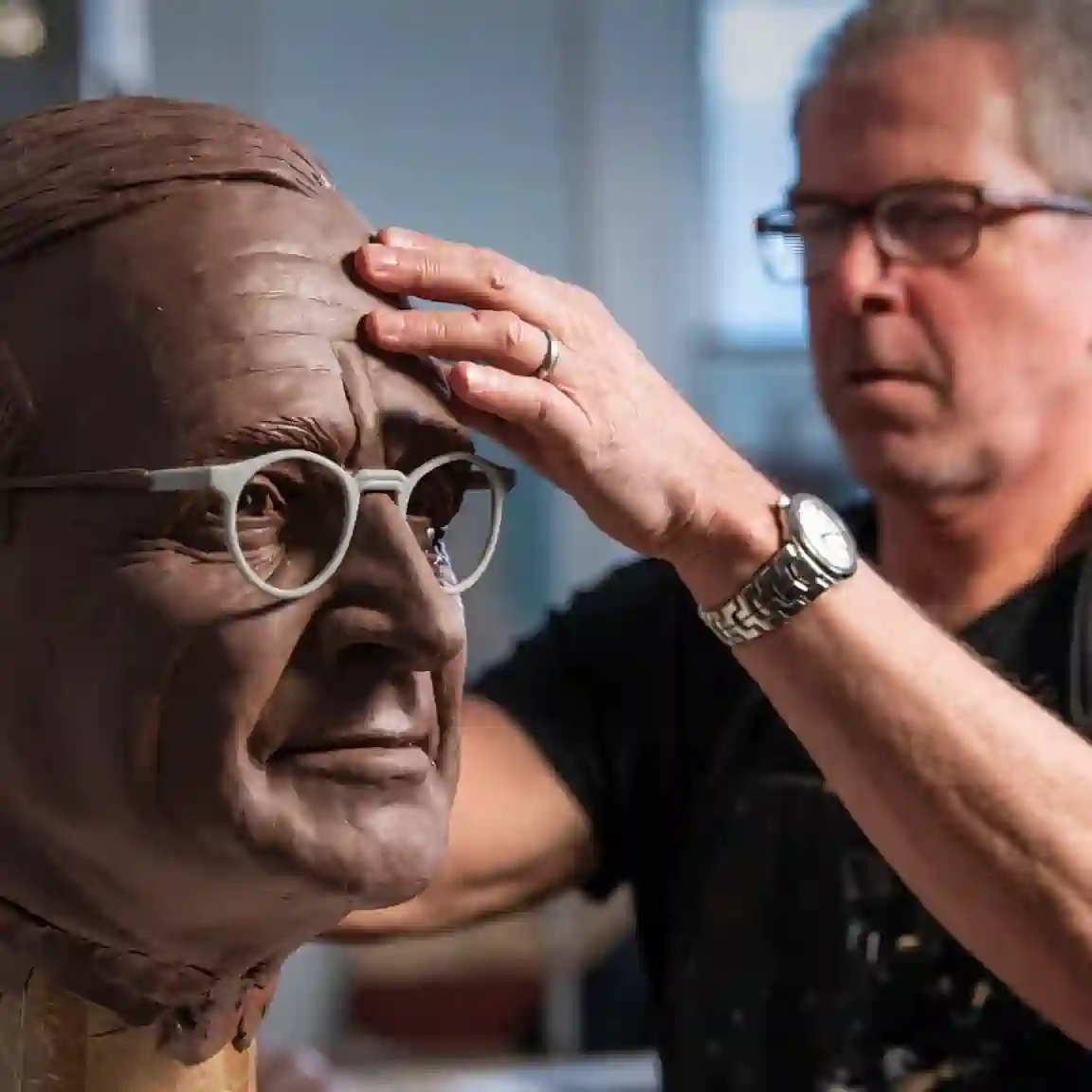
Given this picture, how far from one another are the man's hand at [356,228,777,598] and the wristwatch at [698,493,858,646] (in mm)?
12

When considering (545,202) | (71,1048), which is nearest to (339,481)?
(71,1048)

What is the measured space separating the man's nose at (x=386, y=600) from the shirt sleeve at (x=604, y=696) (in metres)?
0.71

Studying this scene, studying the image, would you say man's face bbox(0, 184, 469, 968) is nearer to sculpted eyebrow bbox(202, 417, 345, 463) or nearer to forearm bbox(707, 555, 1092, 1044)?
sculpted eyebrow bbox(202, 417, 345, 463)

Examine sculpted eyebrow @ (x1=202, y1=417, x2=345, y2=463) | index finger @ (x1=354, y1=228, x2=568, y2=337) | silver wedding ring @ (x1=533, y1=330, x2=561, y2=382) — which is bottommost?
sculpted eyebrow @ (x1=202, y1=417, x2=345, y2=463)

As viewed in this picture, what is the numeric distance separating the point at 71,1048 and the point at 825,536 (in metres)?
0.59

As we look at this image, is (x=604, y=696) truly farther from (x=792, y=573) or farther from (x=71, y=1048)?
(x=71, y=1048)

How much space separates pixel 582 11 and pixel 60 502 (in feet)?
8.37

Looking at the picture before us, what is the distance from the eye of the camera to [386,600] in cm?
84

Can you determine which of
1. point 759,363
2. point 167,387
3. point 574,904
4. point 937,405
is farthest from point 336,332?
point 759,363

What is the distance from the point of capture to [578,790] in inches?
60.9

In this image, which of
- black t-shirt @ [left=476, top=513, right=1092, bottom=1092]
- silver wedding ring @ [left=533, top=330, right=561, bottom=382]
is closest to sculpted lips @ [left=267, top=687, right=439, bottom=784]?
silver wedding ring @ [left=533, top=330, right=561, bottom=382]

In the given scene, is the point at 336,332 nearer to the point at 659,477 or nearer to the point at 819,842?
the point at 659,477

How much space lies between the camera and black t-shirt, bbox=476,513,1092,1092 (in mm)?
1378

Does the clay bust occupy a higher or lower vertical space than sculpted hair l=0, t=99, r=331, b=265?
lower
